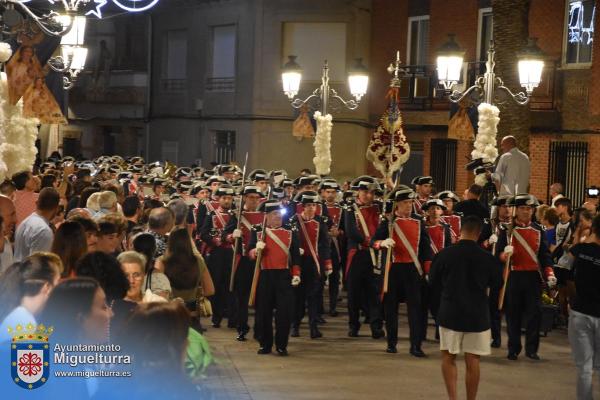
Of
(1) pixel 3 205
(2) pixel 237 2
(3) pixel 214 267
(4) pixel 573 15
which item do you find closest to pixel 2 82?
(3) pixel 214 267

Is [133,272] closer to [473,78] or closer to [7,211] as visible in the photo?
[7,211]

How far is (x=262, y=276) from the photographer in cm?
1466

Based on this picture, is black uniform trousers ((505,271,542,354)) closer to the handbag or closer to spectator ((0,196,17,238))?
the handbag

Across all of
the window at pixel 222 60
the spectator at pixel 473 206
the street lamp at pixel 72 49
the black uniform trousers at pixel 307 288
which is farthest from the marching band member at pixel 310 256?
the window at pixel 222 60

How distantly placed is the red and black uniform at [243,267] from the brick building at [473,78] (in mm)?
6739

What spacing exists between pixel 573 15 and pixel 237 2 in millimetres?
12885

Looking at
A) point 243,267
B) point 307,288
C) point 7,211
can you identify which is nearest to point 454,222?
point 307,288

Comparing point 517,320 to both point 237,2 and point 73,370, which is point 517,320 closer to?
point 73,370

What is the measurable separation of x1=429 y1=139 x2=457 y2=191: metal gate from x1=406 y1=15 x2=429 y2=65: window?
2.55 m

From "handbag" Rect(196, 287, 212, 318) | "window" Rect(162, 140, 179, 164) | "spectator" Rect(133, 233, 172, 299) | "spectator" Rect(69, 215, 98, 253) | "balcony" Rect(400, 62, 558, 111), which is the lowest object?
"handbag" Rect(196, 287, 212, 318)

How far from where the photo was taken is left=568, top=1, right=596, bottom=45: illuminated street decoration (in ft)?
88.1

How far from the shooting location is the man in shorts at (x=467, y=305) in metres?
10.9

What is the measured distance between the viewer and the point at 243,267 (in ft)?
51.9

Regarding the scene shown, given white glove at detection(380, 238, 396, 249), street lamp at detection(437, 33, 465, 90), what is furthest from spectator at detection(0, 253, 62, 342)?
street lamp at detection(437, 33, 465, 90)
